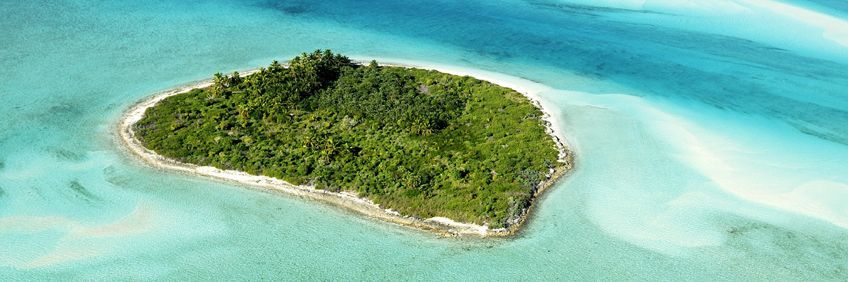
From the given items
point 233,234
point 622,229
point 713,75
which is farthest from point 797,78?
point 233,234

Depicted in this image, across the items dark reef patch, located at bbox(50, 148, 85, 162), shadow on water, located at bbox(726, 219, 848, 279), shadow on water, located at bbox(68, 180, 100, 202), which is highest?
dark reef patch, located at bbox(50, 148, 85, 162)

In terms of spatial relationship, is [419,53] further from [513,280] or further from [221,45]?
[513,280]

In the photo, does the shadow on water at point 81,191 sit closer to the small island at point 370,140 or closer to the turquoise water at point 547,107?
the turquoise water at point 547,107

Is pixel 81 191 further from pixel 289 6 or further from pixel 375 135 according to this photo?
pixel 289 6

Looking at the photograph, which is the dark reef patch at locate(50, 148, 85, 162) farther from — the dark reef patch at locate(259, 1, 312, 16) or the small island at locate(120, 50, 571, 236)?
the dark reef patch at locate(259, 1, 312, 16)

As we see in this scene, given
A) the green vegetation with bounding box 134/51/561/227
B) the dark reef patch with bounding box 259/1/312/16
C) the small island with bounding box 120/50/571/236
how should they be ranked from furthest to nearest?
the dark reef patch with bounding box 259/1/312/16
the green vegetation with bounding box 134/51/561/227
the small island with bounding box 120/50/571/236

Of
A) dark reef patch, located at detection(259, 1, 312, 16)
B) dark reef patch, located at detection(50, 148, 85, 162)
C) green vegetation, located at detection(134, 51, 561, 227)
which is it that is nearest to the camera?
green vegetation, located at detection(134, 51, 561, 227)

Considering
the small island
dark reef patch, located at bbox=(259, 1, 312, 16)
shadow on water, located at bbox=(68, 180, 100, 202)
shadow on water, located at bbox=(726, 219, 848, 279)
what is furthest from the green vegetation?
dark reef patch, located at bbox=(259, 1, 312, 16)

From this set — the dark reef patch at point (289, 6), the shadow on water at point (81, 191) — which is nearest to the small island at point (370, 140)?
the shadow on water at point (81, 191)
